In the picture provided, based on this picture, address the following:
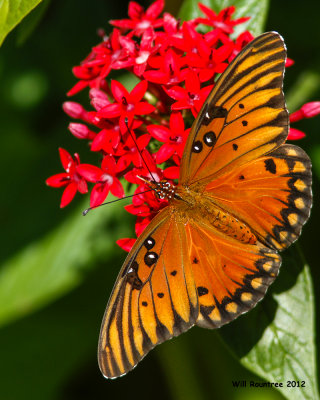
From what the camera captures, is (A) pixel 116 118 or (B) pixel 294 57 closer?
(A) pixel 116 118

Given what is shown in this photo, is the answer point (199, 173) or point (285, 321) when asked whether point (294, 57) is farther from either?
point (285, 321)

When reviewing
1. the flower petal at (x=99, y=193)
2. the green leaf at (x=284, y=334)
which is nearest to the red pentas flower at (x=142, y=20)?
the flower petal at (x=99, y=193)

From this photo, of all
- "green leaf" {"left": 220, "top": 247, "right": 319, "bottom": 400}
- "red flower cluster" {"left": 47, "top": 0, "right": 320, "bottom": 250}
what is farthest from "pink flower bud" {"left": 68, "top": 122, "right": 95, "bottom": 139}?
"green leaf" {"left": 220, "top": 247, "right": 319, "bottom": 400}

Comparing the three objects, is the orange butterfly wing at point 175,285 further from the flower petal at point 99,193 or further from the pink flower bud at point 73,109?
the pink flower bud at point 73,109

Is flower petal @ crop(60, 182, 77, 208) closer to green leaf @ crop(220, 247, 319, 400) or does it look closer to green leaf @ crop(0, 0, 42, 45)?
green leaf @ crop(0, 0, 42, 45)

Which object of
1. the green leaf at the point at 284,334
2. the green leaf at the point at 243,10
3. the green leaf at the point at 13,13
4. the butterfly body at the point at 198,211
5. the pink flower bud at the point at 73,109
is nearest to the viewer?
the green leaf at the point at 13,13

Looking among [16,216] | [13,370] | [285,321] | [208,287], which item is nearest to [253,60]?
[208,287]

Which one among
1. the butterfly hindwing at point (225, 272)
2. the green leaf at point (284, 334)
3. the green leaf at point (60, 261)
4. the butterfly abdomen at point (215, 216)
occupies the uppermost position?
the green leaf at point (60, 261)
